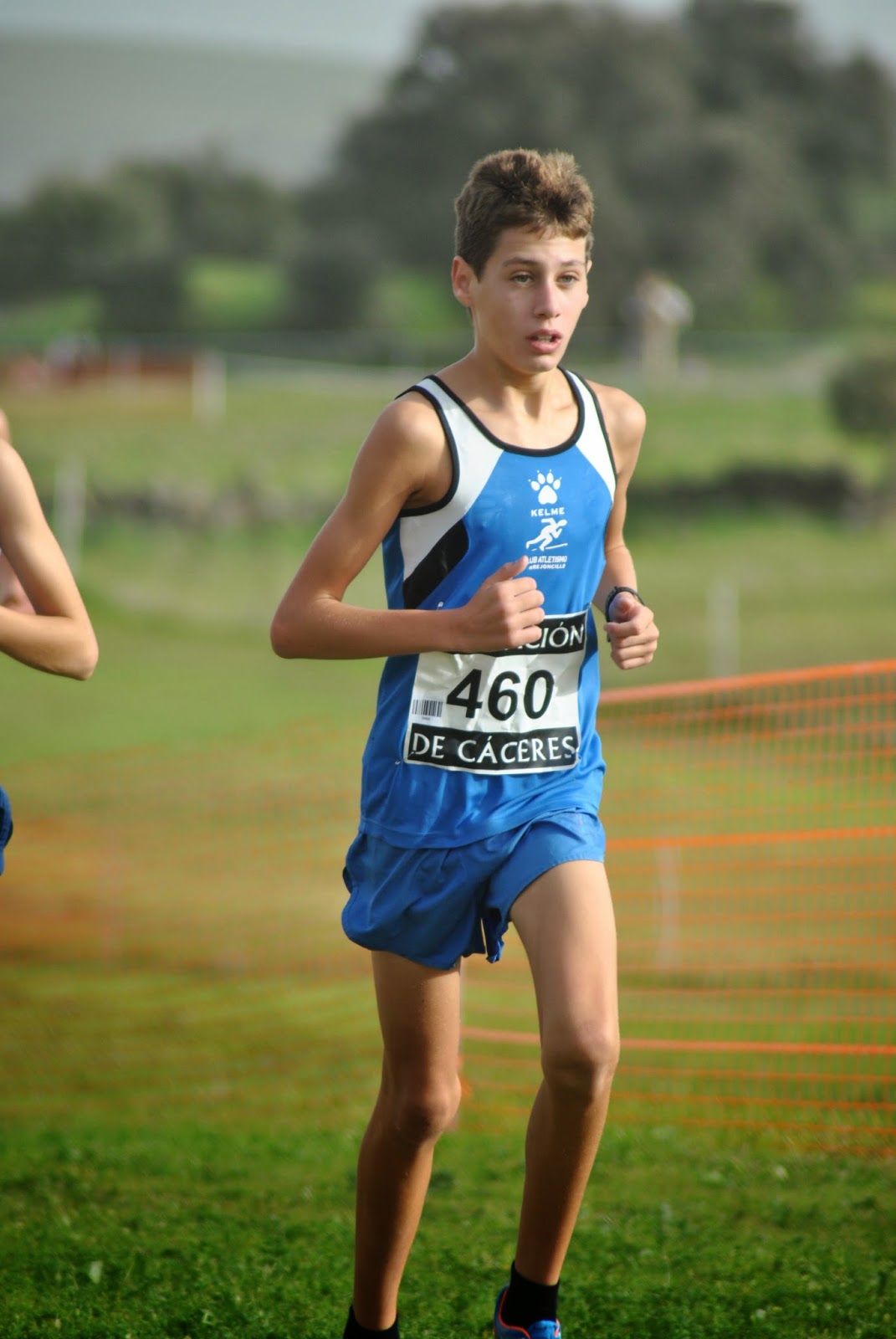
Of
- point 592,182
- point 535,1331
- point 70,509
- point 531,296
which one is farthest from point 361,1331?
point 592,182

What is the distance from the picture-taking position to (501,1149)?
4750mm

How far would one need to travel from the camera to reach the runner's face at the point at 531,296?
2807 millimetres

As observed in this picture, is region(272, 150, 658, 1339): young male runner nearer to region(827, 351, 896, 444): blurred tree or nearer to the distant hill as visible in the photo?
region(827, 351, 896, 444): blurred tree

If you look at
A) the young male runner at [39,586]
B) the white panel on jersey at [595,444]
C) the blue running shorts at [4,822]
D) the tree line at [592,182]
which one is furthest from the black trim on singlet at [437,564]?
the tree line at [592,182]

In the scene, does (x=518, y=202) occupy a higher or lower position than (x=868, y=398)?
lower

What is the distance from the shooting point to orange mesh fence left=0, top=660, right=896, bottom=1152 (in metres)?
5.40

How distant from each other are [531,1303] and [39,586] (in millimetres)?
1461

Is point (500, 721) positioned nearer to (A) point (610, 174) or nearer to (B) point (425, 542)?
(B) point (425, 542)

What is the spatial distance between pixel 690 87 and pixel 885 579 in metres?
19.9

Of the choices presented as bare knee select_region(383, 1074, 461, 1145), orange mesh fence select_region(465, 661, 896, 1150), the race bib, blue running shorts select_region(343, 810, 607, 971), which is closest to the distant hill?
orange mesh fence select_region(465, 661, 896, 1150)

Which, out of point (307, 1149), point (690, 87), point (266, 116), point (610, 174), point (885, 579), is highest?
point (266, 116)

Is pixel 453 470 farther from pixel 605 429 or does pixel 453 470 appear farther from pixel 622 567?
pixel 622 567

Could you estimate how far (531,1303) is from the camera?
2764mm

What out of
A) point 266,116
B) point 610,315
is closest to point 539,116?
point 610,315
